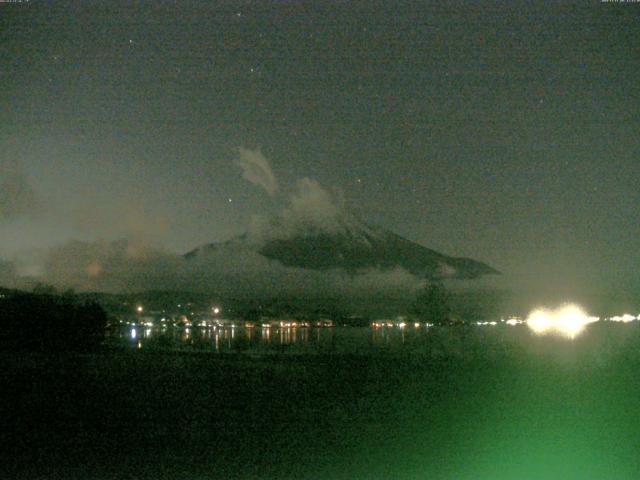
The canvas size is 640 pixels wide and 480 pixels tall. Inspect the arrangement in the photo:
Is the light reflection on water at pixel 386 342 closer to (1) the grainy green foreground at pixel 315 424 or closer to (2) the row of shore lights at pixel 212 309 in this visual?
(1) the grainy green foreground at pixel 315 424

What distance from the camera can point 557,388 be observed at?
17016 millimetres

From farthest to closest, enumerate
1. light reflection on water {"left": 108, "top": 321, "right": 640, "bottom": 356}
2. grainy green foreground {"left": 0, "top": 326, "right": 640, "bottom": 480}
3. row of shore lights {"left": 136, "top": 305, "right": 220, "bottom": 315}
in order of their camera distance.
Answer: row of shore lights {"left": 136, "top": 305, "right": 220, "bottom": 315}, light reflection on water {"left": 108, "top": 321, "right": 640, "bottom": 356}, grainy green foreground {"left": 0, "top": 326, "right": 640, "bottom": 480}

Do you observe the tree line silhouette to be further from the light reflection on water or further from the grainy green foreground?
the grainy green foreground

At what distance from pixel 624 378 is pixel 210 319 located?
13228 centimetres

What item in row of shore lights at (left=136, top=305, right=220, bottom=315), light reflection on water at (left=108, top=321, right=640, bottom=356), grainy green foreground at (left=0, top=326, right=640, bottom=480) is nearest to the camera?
grainy green foreground at (left=0, top=326, right=640, bottom=480)

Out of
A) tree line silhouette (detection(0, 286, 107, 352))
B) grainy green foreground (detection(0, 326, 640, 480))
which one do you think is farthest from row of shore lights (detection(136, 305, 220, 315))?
grainy green foreground (detection(0, 326, 640, 480))

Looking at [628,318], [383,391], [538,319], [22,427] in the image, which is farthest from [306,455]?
[538,319]

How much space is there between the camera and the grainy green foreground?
9453 millimetres

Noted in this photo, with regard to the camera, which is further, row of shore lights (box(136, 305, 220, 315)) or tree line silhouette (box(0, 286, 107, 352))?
row of shore lights (box(136, 305, 220, 315))

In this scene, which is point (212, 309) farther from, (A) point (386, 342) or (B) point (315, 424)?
(B) point (315, 424)

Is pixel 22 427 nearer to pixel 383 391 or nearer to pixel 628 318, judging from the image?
pixel 383 391

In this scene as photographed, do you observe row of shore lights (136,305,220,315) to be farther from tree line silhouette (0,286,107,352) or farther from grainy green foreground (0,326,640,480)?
grainy green foreground (0,326,640,480)

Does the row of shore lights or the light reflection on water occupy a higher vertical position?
the row of shore lights

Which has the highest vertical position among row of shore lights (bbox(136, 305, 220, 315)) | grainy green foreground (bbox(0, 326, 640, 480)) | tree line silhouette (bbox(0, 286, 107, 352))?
row of shore lights (bbox(136, 305, 220, 315))
